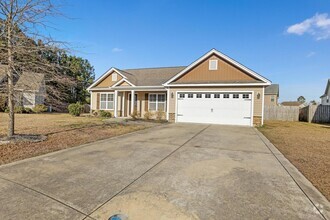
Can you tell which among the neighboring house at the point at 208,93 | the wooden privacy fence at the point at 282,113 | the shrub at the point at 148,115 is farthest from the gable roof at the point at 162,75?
the wooden privacy fence at the point at 282,113

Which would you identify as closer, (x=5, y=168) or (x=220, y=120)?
(x=5, y=168)

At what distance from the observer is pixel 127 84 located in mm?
18125

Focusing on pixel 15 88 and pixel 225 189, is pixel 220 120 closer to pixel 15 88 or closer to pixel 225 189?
pixel 225 189

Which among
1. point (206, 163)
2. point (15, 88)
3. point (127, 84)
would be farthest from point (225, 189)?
point (127, 84)

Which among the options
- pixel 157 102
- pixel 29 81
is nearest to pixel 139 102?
pixel 157 102

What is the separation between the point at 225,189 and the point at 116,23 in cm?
1383

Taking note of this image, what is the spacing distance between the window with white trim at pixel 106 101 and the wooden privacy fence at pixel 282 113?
59.4 ft

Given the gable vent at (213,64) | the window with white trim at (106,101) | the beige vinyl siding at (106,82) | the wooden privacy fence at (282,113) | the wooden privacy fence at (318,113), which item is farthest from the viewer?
the wooden privacy fence at (282,113)

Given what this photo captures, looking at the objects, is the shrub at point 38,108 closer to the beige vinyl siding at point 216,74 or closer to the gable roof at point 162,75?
the gable roof at point 162,75

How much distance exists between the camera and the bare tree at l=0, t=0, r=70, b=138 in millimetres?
6473

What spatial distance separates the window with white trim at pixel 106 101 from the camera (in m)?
19.9

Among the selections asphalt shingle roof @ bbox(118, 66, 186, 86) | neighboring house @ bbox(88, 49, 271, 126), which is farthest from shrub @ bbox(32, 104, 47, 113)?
asphalt shingle roof @ bbox(118, 66, 186, 86)

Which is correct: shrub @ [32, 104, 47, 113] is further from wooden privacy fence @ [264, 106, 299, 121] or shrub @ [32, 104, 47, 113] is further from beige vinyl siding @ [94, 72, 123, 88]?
wooden privacy fence @ [264, 106, 299, 121]

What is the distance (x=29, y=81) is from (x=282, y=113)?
24.0m
